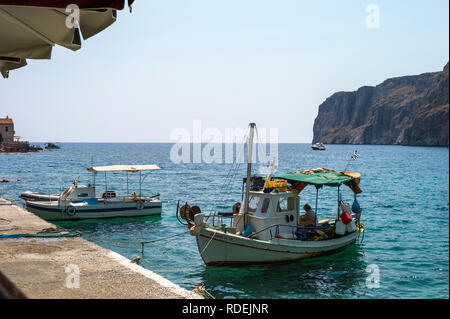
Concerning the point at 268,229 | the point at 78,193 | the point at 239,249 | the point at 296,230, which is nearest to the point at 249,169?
the point at 268,229

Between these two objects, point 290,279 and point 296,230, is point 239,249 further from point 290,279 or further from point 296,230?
point 296,230

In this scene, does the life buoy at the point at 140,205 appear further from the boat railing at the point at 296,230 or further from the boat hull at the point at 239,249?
the boat railing at the point at 296,230

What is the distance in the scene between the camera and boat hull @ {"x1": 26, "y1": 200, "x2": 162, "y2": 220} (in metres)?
27.3

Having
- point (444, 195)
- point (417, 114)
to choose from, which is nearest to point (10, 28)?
point (444, 195)

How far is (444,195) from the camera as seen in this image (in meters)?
47.2

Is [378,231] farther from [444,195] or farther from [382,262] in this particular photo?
[444,195]

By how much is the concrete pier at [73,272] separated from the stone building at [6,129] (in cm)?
13725

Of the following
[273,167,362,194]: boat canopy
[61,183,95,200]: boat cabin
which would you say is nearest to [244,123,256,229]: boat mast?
[273,167,362,194]: boat canopy

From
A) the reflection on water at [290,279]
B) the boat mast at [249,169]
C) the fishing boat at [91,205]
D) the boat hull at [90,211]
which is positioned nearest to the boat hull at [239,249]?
the reflection on water at [290,279]

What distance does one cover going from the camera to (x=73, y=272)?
9.26m

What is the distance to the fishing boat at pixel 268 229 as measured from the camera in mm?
15984

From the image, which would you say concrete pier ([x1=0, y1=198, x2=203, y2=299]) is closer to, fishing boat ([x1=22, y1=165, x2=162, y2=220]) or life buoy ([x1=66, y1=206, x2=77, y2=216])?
life buoy ([x1=66, y1=206, x2=77, y2=216])

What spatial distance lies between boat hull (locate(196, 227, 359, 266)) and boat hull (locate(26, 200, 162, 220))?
14.0m

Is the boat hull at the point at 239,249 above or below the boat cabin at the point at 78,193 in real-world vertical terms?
below
